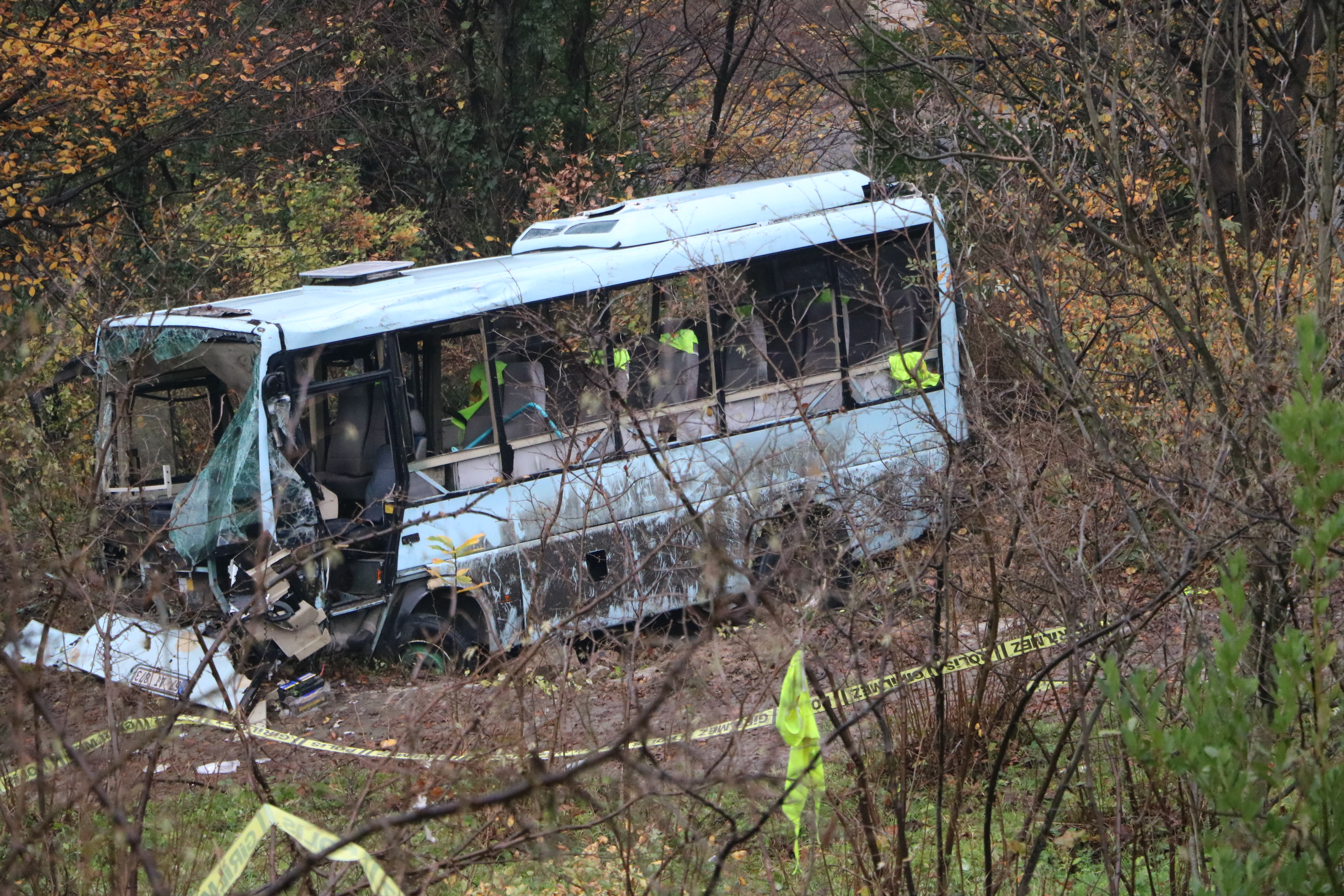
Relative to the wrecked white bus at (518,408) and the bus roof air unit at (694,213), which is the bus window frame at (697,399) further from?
the bus roof air unit at (694,213)

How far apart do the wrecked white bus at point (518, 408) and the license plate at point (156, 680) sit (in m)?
0.45

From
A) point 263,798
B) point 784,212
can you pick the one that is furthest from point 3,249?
point 263,798

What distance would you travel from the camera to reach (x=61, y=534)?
278 inches

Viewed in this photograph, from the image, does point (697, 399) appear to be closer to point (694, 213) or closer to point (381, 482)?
point (694, 213)

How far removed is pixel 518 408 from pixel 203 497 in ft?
7.81

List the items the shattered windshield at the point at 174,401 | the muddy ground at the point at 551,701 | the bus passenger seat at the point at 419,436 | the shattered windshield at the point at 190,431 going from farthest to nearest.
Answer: the bus passenger seat at the point at 419,436
the shattered windshield at the point at 174,401
the shattered windshield at the point at 190,431
the muddy ground at the point at 551,701

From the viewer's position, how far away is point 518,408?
32.0 feet

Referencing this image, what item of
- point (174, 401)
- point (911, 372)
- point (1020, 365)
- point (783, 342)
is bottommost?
point (783, 342)

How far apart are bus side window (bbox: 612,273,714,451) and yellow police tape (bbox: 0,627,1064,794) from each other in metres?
2.97

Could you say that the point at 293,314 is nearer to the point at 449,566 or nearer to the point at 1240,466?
the point at 449,566

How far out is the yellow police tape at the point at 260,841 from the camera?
239 cm

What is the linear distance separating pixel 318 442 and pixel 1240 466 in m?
6.93

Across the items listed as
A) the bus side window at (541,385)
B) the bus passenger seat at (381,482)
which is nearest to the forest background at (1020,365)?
the bus passenger seat at (381,482)

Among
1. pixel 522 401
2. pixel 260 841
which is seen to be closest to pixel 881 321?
pixel 522 401
